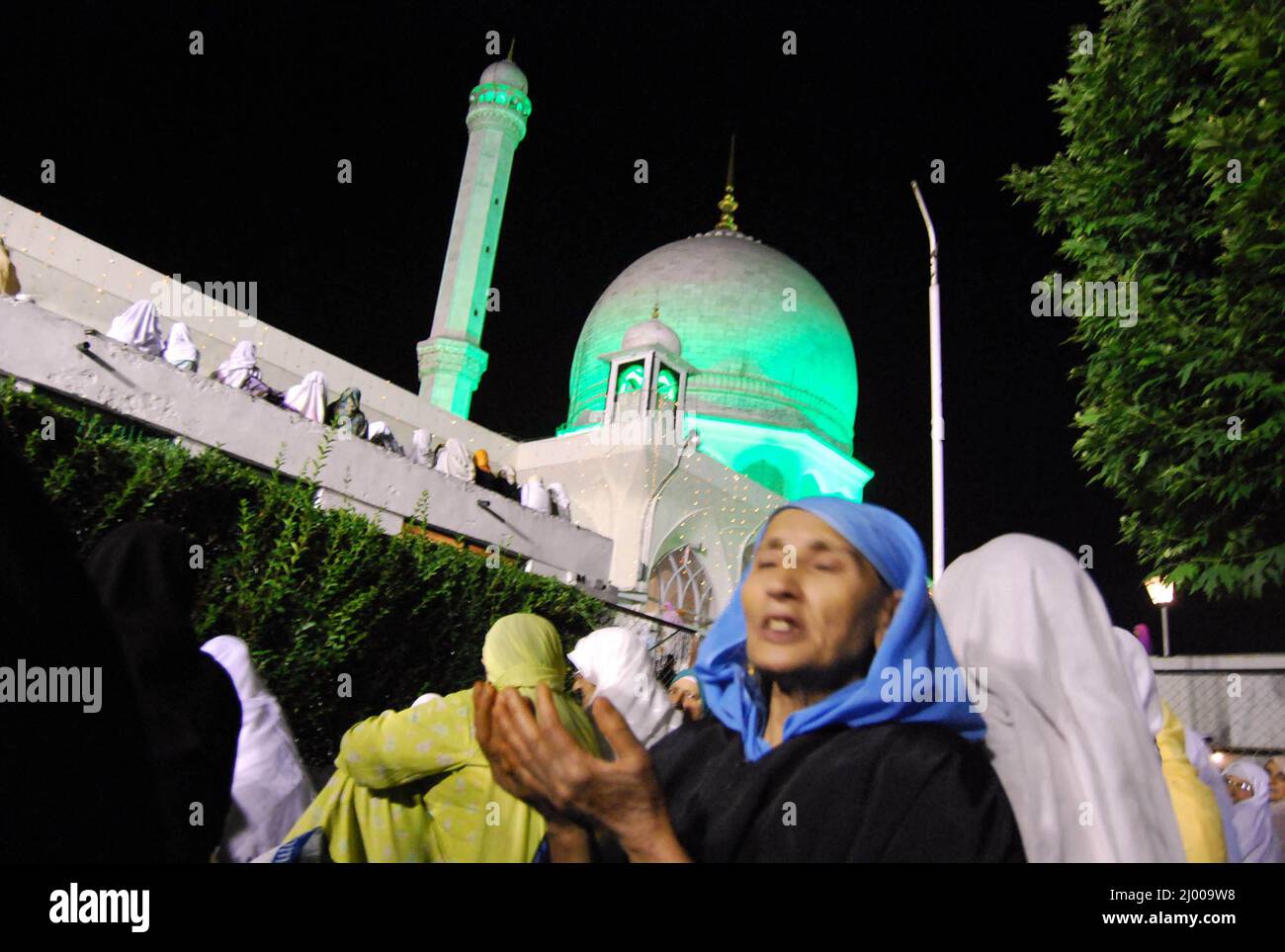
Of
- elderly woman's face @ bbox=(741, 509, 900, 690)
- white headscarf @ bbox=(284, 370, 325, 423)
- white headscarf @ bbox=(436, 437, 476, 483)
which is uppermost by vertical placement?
white headscarf @ bbox=(284, 370, 325, 423)

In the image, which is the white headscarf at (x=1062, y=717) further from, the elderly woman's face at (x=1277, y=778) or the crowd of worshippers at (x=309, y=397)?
the crowd of worshippers at (x=309, y=397)

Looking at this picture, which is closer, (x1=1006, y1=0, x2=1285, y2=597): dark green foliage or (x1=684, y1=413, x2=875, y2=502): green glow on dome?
(x1=1006, y1=0, x2=1285, y2=597): dark green foliage

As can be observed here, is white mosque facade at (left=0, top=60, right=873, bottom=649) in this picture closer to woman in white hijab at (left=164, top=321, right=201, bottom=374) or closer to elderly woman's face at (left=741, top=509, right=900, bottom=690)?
woman in white hijab at (left=164, top=321, right=201, bottom=374)

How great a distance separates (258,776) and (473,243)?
24.1 m

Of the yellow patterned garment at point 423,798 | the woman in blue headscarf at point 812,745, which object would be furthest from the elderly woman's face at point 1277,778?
the woman in blue headscarf at point 812,745

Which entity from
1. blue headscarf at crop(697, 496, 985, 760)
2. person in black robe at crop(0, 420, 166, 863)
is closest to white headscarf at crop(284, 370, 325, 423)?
blue headscarf at crop(697, 496, 985, 760)

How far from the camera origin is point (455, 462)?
53.1 ft

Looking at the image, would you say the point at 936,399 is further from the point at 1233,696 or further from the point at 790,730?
the point at 790,730

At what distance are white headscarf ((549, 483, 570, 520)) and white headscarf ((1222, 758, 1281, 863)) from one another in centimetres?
1392

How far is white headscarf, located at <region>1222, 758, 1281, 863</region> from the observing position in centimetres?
509

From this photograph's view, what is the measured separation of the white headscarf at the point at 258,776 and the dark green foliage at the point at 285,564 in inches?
158

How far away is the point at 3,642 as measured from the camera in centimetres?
121

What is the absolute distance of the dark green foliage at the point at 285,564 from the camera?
7273mm
